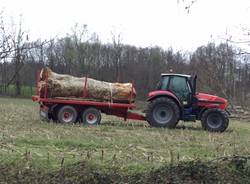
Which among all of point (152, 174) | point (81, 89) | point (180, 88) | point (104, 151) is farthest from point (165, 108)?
point (152, 174)

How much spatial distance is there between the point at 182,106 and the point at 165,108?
2.13ft

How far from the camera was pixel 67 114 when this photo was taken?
17391 mm

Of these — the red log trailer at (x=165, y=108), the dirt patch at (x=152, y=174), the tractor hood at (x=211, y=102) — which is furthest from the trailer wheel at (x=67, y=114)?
the dirt patch at (x=152, y=174)

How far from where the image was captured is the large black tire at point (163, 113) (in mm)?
17312

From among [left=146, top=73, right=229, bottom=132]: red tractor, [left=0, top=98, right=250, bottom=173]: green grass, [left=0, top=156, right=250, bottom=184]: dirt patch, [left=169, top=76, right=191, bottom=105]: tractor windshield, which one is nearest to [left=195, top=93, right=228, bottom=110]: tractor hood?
[left=146, top=73, right=229, bottom=132]: red tractor

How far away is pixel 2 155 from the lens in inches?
322

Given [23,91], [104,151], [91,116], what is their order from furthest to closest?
[23,91], [91,116], [104,151]

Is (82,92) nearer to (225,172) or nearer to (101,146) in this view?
(101,146)

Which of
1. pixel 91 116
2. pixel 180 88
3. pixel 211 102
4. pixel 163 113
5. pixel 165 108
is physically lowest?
pixel 91 116

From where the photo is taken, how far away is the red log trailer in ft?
56.8

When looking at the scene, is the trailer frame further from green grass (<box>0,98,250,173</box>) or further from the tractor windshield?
green grass (<box>0,98,250,173</box>)

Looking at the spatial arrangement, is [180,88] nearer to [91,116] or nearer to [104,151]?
[91,116]

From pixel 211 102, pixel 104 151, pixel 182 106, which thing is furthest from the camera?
pixel 211 102

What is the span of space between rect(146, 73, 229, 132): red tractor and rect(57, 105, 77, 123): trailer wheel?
2644 millimetres
